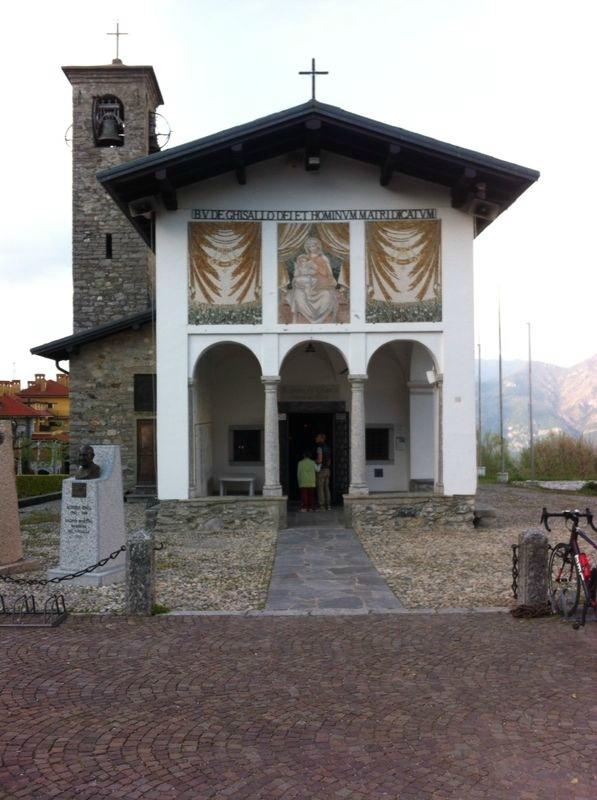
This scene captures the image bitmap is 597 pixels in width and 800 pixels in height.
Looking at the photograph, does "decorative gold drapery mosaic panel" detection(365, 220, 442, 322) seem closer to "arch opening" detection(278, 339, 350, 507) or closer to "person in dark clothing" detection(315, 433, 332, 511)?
"arch opening" detection(278, 339, 350, 507)

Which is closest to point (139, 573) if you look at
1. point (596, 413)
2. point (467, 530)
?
point (467, 530)

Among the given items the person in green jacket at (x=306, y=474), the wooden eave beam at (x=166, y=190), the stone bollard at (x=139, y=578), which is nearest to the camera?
the stone bollard at (x=139, y=578)

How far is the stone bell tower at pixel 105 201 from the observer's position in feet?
69.8

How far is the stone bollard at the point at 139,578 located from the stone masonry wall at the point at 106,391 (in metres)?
11.4

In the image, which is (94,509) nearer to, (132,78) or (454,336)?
(454,336)

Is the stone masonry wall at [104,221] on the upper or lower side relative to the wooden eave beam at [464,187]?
upper

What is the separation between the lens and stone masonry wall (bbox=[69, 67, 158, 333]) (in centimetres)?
2127

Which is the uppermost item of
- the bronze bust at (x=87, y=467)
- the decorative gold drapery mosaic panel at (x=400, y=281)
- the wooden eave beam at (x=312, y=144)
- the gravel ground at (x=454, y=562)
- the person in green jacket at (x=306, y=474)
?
the wooden eave beam at (x=312, y=144)

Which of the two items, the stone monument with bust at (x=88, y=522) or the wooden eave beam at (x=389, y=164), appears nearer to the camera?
the stone monument with bust at (x=88, y=522)

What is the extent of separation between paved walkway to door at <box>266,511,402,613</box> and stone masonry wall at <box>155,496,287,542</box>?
1.82ft

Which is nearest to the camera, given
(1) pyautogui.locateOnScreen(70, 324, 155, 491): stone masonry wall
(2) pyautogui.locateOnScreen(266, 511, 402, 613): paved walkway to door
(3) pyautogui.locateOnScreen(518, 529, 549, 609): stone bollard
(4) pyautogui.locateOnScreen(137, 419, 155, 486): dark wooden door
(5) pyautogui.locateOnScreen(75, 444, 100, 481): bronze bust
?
(3) pyautogui.locateOnScreen(518, 529, 549, 609): stone bollard

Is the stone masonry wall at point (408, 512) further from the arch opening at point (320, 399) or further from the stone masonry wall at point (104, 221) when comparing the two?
the stone masonry wall at point (104, 221)

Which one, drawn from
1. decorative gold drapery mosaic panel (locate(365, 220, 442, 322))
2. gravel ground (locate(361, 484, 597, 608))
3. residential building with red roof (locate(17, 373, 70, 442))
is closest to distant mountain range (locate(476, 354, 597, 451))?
residential building with red roof (locate(17, 373, 70, 442))

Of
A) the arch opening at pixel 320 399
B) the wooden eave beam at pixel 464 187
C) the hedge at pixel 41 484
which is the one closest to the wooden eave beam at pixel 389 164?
the wooden eave beam at pixel 464 187
